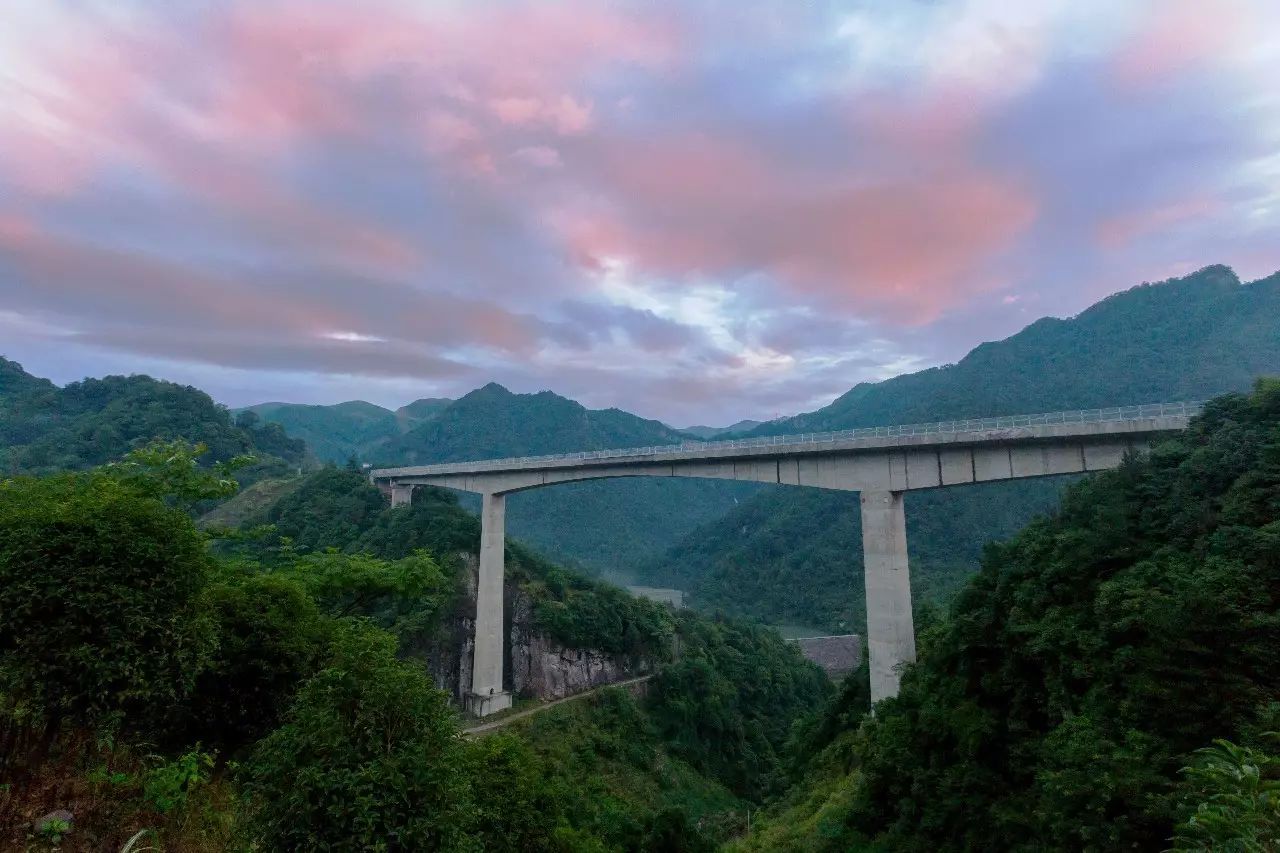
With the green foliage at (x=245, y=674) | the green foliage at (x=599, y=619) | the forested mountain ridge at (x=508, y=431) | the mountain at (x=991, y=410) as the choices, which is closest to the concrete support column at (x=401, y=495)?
the green foliage at (x=599, y=619)

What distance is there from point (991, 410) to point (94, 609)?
88.6 m

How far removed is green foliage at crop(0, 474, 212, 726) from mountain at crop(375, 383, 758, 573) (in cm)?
9979

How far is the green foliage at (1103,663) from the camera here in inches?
323

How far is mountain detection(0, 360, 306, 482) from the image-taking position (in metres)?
61.1

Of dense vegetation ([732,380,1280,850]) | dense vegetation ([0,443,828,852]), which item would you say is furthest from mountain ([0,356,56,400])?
dense vegetation ([732,380,1280,850])

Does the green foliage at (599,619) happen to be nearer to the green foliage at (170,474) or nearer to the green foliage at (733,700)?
the green foliage at (733,700)

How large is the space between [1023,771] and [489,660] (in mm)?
30845

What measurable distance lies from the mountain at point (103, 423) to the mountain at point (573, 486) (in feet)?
154

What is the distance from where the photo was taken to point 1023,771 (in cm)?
1074

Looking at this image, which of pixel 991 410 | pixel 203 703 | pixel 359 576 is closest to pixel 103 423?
pixel 359 576

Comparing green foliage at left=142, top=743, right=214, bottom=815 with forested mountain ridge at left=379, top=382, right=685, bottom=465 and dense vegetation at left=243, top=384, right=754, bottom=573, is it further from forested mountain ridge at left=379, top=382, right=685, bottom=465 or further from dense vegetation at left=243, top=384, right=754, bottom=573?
forested mountain ridge at left=379, top=382, right=685, bottom=465

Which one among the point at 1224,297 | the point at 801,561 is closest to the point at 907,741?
the point at 801,561

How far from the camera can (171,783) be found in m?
7.24

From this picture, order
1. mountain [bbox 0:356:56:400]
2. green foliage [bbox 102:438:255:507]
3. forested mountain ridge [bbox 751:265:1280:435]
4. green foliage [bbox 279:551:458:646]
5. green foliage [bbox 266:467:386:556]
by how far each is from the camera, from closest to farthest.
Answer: green foliage [bbox 102:438:255:507] → green foliage [bbox 279:551:458:646] → green foliage [bbox 266:467:386:556] → forested mountain ridge [bbox 751:265:1280:435] → mountain [bbox 0:356:56:400]
